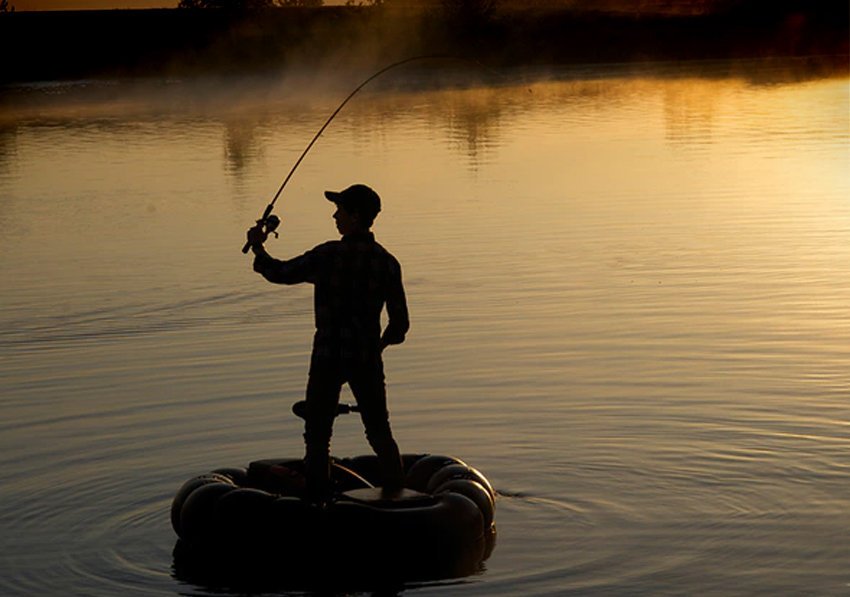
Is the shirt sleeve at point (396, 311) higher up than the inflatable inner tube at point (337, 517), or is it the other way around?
the shirt sleeve at point (396, 311)

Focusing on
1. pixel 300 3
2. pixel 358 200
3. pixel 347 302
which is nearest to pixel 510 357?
pixel 347 302

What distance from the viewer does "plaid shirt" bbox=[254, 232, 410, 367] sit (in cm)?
796

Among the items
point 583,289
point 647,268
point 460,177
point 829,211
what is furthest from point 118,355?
point 460,177

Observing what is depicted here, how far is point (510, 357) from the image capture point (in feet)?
40.6

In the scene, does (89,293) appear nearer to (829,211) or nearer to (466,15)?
(829,211)

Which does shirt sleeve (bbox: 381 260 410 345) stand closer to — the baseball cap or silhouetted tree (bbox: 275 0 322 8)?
the baseball cap

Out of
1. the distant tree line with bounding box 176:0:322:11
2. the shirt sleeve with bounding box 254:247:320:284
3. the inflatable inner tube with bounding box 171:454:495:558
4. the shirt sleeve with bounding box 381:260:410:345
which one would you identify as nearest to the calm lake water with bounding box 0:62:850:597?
the inflatable inner tube with bounding box 171:454:495:558

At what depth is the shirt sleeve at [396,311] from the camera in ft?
26.5

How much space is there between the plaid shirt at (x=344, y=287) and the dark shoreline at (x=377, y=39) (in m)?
70.9

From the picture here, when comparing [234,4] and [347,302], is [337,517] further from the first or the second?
[234,4]

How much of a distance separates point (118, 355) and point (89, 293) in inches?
129

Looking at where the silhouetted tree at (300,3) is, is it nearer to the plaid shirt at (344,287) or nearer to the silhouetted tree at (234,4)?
the silhouetted tree at (234,4)

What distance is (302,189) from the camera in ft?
83.2

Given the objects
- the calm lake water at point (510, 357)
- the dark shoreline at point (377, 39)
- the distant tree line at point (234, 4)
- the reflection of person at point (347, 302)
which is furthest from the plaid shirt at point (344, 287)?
the distant tree line at point (234, 4)
